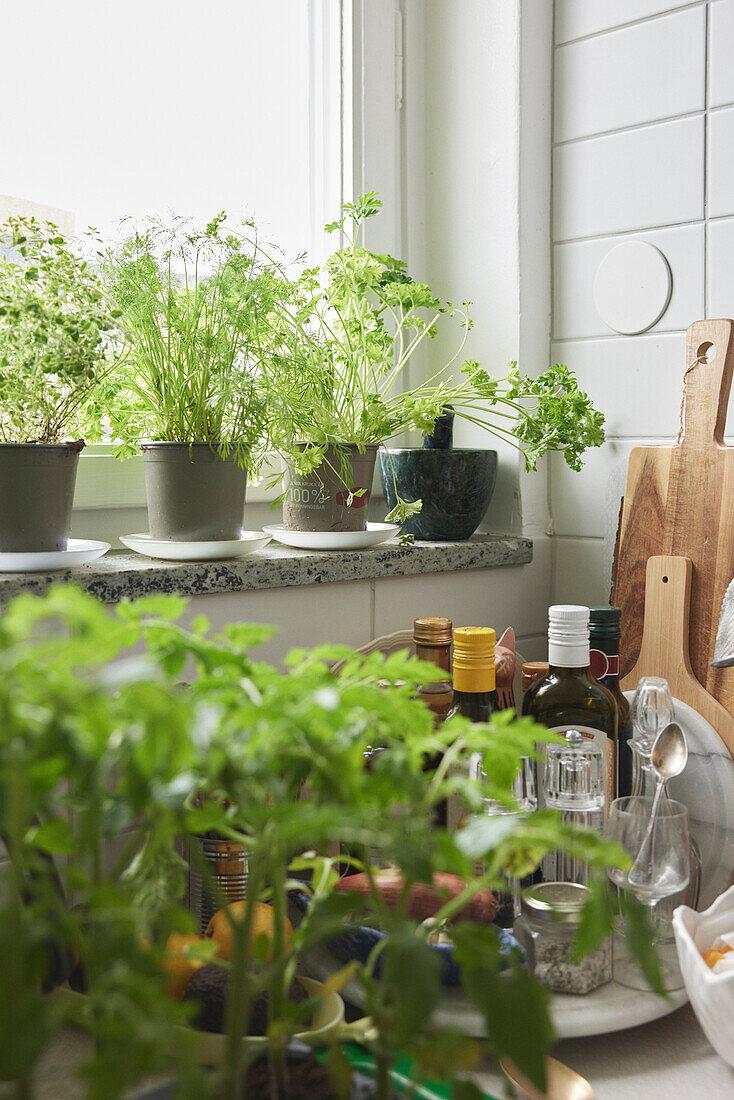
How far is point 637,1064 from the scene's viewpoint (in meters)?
0.75

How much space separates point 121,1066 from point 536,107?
4.17ft

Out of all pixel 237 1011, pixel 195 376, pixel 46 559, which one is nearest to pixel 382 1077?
pixel 237 1011

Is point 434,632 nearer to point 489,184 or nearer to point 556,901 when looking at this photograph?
point 556,901

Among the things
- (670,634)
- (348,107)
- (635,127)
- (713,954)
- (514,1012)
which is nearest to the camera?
(514,1012)

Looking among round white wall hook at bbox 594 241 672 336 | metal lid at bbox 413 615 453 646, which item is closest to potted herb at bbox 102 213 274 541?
metal lid at bbox 413 615 453 646

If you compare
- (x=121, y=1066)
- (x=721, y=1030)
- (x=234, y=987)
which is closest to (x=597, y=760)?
(x=721, y=1030)

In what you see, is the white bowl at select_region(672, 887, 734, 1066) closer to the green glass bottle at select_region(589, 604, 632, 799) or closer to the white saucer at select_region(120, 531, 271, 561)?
the green glass bottle at select_region(589, 604, 632, 799)

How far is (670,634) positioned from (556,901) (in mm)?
402

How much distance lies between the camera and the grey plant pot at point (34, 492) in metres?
0.91

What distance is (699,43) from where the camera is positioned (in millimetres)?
1172

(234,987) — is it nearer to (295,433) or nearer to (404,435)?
(295,433)

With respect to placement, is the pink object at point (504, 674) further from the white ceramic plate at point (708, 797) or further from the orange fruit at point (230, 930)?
the orange fruit at point (230, 930)

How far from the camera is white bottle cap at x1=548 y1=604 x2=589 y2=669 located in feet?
2.98

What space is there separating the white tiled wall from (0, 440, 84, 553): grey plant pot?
0.66 m
